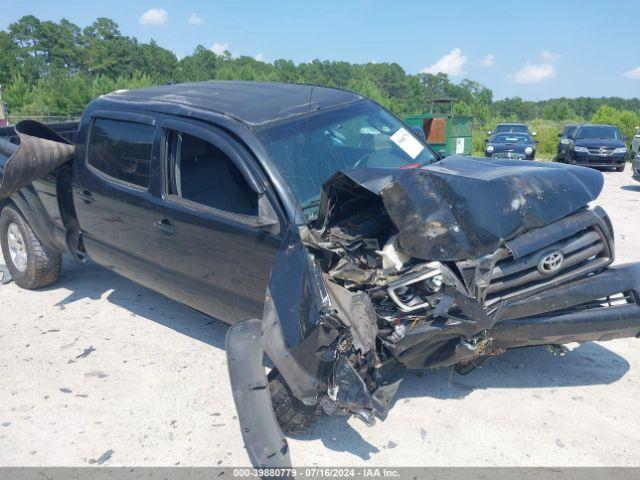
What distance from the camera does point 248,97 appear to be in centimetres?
408

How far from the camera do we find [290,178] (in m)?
3.40

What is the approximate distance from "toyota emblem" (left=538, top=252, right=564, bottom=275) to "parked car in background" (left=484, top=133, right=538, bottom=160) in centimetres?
1454

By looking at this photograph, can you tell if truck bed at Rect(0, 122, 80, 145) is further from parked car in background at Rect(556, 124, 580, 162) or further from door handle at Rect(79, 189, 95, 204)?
parked car in background at Rect(556, 124, 580, 162)

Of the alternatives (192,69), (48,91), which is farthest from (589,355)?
(192,69)

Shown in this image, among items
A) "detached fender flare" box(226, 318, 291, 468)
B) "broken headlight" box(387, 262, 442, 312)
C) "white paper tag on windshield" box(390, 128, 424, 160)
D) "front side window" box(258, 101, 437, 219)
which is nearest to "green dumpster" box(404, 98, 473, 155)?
"white paper tag on windshield" box(390, 128, 424, 160)

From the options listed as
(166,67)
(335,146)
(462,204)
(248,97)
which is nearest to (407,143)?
(335,146)

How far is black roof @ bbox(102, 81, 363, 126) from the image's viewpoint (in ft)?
12.4

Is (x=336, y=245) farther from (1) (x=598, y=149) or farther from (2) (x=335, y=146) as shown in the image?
(1) (x=598, y=149)

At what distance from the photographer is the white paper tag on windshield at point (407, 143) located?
426cm

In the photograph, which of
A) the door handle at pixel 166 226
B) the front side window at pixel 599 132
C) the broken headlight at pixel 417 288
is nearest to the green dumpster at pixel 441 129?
the front side window at pixel 599 132

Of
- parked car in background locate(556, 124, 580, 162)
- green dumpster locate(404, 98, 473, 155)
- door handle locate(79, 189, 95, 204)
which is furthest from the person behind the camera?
parked car in background locate(556, 124, 580, 162)

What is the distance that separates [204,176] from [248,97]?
26.3 inches

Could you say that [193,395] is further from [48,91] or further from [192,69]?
[192,69]

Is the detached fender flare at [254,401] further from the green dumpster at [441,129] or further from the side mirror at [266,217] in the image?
the green dumpster at [441,129]
